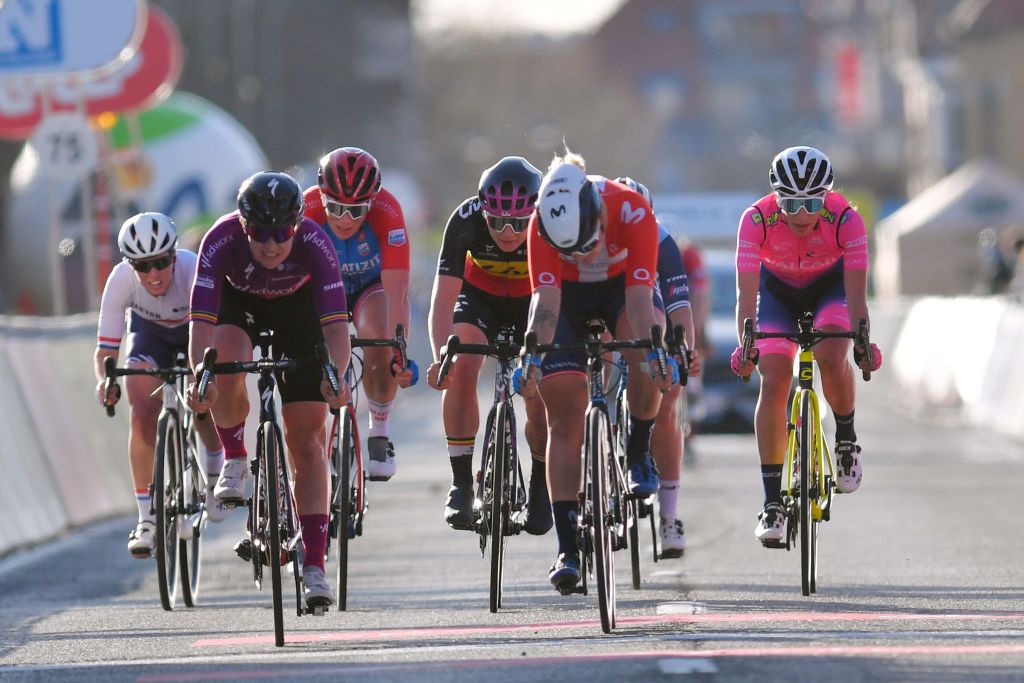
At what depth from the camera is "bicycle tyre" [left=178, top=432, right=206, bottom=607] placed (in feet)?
40.0

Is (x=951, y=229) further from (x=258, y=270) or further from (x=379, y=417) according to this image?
(x=258, y=270)

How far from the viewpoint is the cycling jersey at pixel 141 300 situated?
12.5 metres

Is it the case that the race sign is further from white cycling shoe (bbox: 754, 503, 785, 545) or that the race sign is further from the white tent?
the white tent

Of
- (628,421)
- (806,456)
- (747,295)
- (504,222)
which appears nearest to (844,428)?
(806,456)

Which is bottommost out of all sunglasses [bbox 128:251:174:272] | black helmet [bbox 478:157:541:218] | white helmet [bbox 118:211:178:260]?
sunglasses [bbox 128:251:174:272]

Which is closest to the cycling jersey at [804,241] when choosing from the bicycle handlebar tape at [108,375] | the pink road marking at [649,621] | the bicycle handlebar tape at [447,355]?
the bicycle handlebar tape at [447,355]

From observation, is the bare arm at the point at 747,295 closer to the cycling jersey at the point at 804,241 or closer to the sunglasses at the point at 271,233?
the cycling jersey at the point at 804,241

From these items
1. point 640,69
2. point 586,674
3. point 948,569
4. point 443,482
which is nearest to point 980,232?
point 443,482

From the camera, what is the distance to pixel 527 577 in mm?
13164

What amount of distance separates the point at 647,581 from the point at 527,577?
786 millimetres

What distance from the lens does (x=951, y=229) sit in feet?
185

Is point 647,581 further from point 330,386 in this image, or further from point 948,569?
point 330,386

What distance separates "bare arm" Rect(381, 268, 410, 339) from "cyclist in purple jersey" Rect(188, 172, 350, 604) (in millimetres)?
1405

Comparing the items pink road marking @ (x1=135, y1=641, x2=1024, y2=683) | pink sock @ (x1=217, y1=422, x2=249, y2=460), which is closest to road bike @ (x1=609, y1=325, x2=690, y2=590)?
pink road marking @ (x1=135, y1=641, x2=1024, y2=683)
